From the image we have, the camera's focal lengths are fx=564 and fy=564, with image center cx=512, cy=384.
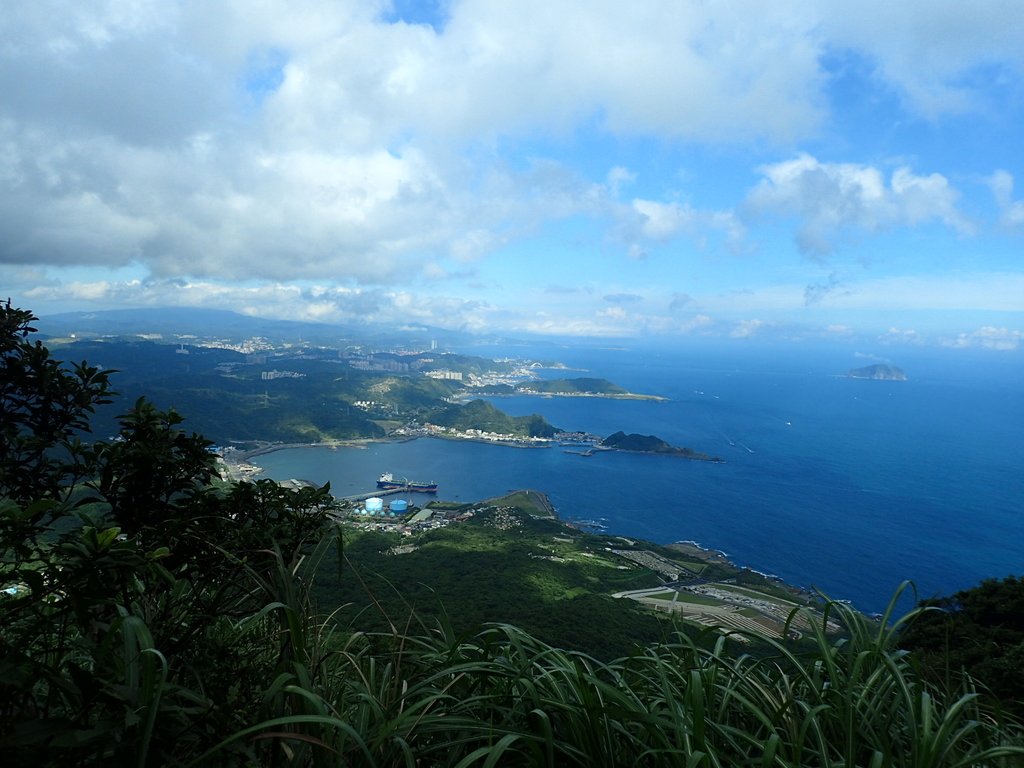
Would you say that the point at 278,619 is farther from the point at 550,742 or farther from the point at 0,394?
the point at 0,394

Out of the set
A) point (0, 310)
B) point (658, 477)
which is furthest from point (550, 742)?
point (658, 477)

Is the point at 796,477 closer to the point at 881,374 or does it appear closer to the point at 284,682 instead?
the point at 284,682

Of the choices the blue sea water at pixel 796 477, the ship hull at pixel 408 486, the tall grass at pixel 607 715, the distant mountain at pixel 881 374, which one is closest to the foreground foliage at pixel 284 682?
the tall grass at pixel 607 715

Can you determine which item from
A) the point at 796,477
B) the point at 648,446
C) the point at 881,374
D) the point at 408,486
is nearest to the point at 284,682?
the point at 408,486

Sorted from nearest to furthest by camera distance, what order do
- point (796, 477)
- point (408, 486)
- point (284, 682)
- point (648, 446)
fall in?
1. point (284, 682)
2. point (408, 486)
3. point (796, 477)
4. point (648, 446)

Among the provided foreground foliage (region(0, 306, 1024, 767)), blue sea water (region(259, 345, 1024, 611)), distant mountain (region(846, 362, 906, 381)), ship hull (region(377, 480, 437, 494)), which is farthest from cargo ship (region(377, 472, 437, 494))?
distant mountain (region(846, 362, 906, 381))

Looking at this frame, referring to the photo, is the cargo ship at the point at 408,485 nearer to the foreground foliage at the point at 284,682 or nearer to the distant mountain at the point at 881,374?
the foreground foliage at the point at 284,682
